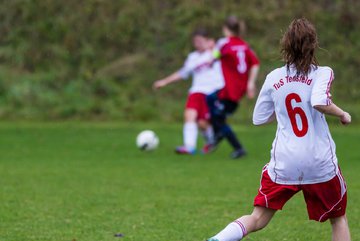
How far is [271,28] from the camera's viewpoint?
1981 centimetres

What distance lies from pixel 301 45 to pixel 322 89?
12.5 inches

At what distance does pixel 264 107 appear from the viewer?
515 centimetres

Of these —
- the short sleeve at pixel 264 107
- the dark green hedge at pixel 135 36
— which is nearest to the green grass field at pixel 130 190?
the short sleeve at pixel 264 107

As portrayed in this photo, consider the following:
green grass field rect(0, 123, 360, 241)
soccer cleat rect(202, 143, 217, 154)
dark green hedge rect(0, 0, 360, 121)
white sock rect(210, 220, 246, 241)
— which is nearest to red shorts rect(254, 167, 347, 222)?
white sock rect(210, 220, 246, 241)

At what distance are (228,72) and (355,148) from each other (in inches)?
100

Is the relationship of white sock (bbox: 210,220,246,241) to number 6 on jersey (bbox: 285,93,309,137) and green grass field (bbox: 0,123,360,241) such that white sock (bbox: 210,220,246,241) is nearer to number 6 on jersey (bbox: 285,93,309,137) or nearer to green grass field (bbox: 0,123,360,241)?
number 6 on jersey (bbox: 285,93,309,137)

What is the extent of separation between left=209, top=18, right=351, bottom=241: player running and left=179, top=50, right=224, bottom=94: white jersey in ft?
22.6

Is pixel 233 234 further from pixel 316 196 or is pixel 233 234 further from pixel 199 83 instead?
pixel 199 83

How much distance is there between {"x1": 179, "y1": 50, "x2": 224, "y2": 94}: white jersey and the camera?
12.1 metres

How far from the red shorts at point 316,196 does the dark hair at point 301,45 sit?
26.8 inches

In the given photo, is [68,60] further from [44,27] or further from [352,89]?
[352,89]

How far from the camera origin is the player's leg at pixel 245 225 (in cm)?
512

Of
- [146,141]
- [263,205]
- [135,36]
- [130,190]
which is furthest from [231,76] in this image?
[135,36]

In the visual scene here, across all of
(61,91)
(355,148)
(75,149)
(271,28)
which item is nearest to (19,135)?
(75,149)
